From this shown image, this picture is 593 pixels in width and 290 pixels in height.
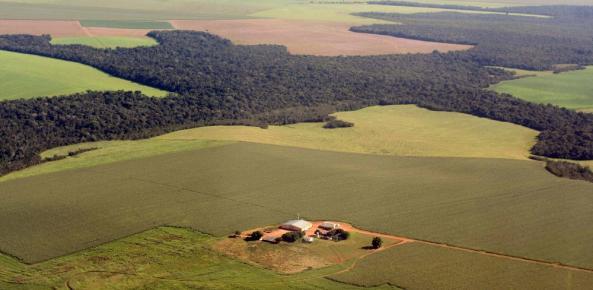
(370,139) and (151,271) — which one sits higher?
(370,139)

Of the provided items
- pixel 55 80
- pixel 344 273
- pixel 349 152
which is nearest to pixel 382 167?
pixel 349 152

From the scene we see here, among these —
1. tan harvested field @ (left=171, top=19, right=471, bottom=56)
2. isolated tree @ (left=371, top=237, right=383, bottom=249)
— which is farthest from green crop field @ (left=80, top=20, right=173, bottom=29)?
isolated tree @ (left=371, top=237, right=383, bottom=249)

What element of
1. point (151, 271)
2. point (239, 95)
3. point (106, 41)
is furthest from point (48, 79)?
point (151, 271)

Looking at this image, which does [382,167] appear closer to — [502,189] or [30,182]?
[502,189]

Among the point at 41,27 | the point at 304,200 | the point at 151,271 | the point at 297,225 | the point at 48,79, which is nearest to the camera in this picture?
the point at 151,271

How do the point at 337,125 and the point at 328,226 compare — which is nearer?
the point at 328,226

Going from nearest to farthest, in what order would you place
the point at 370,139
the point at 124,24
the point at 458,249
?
the point at 458,249
the point at 370,139
the point at 124,24

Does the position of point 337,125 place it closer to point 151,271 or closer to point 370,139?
point 370,139

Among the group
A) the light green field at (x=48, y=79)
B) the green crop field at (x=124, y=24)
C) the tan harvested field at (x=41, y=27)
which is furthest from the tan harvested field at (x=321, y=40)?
the light green field at (x=48, y=79)
